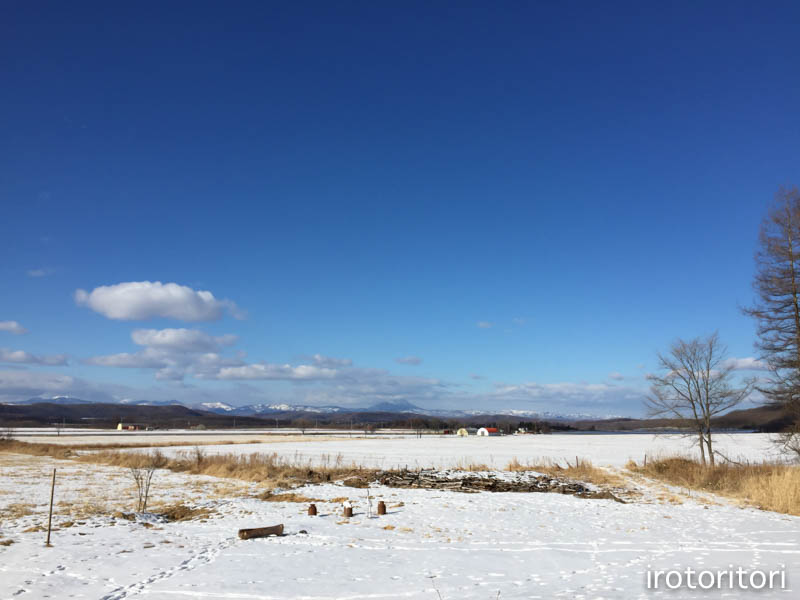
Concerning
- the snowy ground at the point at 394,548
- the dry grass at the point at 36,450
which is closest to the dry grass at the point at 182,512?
the snowy ground at the point at 394,548

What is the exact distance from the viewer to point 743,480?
23375 millimetres

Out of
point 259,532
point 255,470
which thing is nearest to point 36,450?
point 255,470

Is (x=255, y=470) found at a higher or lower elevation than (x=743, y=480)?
lower

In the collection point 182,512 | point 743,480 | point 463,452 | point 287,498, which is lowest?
point 463,452

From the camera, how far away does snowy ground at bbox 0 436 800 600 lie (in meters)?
10.2

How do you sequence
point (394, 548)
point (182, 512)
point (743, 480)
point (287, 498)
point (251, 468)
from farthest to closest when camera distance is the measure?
point (251, 468) → point (743, 480) → point (287, 498) → point (182, 512) → point (394, 548)

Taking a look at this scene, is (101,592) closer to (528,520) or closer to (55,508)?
(55,508)

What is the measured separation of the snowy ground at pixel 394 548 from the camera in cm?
1016

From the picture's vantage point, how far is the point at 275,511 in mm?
19062

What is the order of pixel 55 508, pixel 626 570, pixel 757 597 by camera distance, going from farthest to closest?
pixel 55 508 → pixel 626 570 → pixel 757 597

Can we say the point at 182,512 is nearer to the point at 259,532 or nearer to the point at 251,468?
the point at 259,532

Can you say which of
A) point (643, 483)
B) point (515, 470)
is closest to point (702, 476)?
point (643, 483)

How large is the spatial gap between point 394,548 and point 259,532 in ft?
12.6

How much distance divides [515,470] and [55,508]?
23.0m
